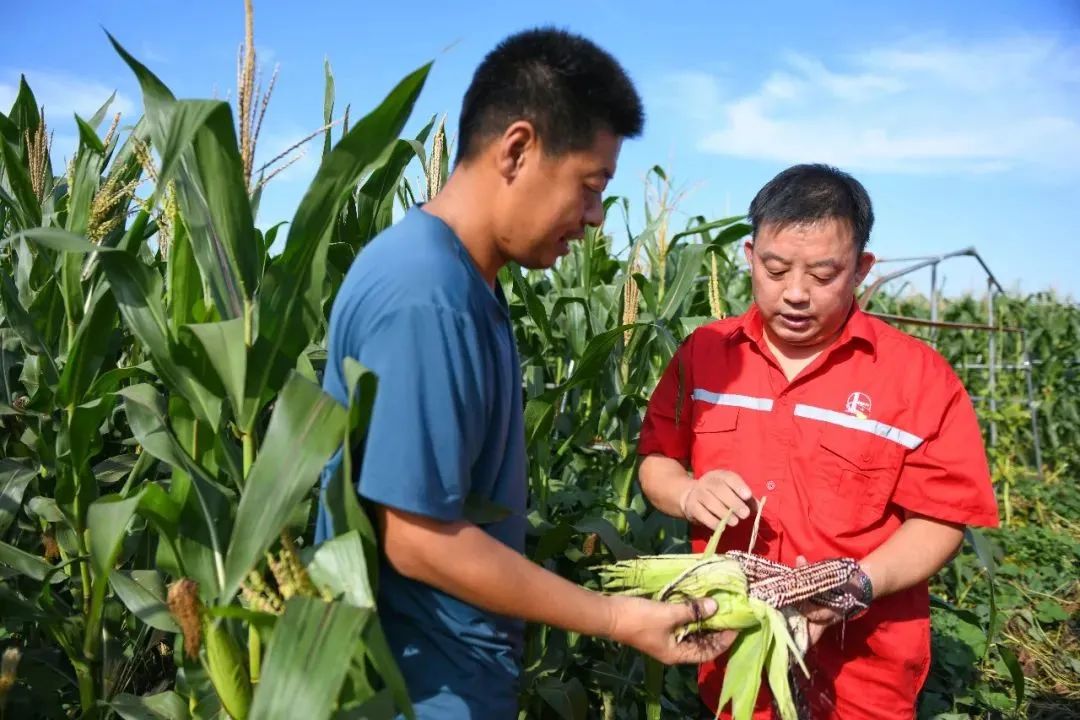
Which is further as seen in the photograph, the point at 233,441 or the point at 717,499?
the point at 233,441

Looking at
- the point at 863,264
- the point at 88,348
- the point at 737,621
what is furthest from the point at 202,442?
the point at 863,264

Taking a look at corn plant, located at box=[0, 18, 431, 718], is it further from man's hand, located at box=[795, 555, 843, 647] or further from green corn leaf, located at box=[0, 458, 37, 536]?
man's hand, located at box=[795, 555, 843, 647]

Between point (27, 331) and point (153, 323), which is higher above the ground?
point (153, 323)

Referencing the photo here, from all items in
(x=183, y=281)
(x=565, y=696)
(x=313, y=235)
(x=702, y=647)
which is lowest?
(x=565, y=696)

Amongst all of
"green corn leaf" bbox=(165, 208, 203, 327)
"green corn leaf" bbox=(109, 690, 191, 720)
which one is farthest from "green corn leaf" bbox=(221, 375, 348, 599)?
"green corn leaf" bbox=(109, 690, 191, 720)

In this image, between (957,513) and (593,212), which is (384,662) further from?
(957,513)

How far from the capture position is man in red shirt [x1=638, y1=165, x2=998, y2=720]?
2123 mm

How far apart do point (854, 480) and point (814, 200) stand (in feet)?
2.12

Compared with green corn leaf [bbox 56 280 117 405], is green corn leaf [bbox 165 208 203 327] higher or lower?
higher

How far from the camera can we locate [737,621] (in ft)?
6.44

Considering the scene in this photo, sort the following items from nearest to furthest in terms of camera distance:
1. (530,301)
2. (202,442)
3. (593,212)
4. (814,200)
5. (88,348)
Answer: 1. (593,212)
2. (202,442)
3. (814,200)
4. (88,348)
5. (530,301)

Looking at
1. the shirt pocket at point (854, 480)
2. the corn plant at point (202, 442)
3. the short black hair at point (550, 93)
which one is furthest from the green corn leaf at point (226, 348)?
the shirt pocket at point (854, 480)

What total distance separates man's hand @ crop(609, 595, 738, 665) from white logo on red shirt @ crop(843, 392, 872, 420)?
59 centimetres

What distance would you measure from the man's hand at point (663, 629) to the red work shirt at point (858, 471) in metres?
0.37
